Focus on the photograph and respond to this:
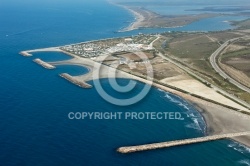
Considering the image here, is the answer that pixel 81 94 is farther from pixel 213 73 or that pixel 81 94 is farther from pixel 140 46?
pixel 140 46

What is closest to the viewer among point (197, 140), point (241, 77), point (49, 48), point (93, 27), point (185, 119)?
point (197, 140)

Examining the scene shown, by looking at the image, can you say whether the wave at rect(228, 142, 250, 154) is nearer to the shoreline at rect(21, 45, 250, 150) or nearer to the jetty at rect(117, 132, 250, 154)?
the shoreline at rect(21, 45, 250, 150)

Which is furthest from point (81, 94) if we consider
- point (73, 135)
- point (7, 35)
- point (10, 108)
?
point (7, 35)

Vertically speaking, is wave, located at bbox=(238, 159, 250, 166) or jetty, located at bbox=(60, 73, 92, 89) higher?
jetty, located at bbox=(60, 73, 92, 89)

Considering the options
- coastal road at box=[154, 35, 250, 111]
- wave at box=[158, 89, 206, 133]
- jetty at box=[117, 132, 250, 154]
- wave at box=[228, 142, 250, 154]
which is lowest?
wave at box=[228, 142, 250, 154]
